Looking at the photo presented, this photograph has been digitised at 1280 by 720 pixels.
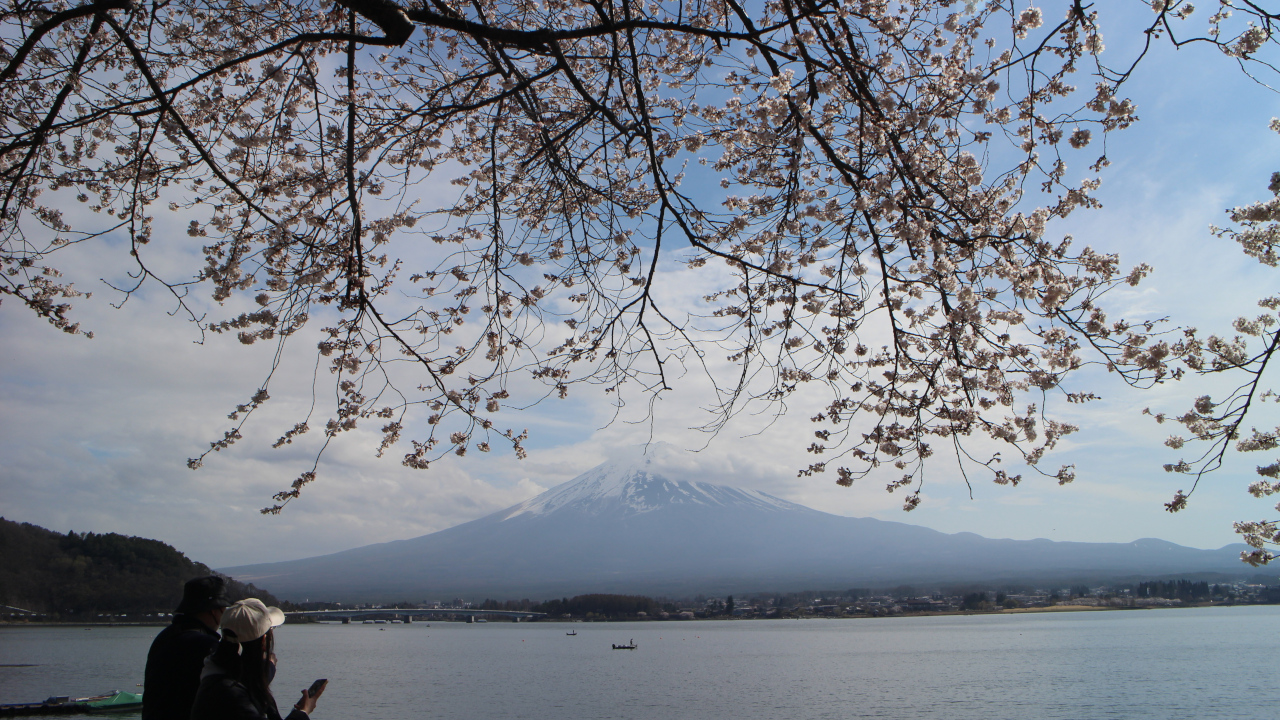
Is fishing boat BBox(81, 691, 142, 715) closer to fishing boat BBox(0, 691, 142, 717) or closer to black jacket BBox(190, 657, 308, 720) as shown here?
fishing boat BBox(0, 691, 142, 717)

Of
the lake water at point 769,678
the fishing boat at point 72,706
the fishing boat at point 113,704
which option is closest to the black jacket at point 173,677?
the lake water at point 769,678

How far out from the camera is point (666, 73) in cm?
424

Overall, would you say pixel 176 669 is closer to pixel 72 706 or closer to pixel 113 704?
pixel 72 706

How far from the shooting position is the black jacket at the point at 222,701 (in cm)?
204

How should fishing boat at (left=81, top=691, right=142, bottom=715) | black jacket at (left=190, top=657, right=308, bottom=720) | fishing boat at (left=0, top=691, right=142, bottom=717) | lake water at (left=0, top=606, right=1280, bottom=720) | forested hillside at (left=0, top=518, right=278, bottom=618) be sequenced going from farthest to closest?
forested hillside at (left=0, top=518, right=278, bottom=618) → lake water at (left=0, top=606, right=1280, bottom=720) → fishing boat at (left=81, top=691, right=142, bottom=715) → fishing boat at (left=0, top=691, right=142, bottom=717) → black jacket at (left=190, top=657, right=308, bottom=720)

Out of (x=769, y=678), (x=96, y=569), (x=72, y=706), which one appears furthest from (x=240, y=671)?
(x=96, y=569)

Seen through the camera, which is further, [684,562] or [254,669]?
[684,562]

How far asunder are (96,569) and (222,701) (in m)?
59.4

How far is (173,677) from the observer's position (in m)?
2.35

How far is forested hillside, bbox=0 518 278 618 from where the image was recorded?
155ft

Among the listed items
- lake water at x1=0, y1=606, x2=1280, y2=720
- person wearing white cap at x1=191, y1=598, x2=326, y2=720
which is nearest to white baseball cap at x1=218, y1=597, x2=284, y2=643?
person wearing white cap at x1=191, y1=598, x2=326, y2=720

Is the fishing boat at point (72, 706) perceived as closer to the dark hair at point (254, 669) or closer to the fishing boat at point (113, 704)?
the fishing boat at point (113, 704)

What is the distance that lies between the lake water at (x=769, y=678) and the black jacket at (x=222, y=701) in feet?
71.7

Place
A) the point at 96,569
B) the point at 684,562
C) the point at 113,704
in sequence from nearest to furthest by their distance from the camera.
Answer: the point at 113,704 → the point at 96,569 → the point at 684,562
